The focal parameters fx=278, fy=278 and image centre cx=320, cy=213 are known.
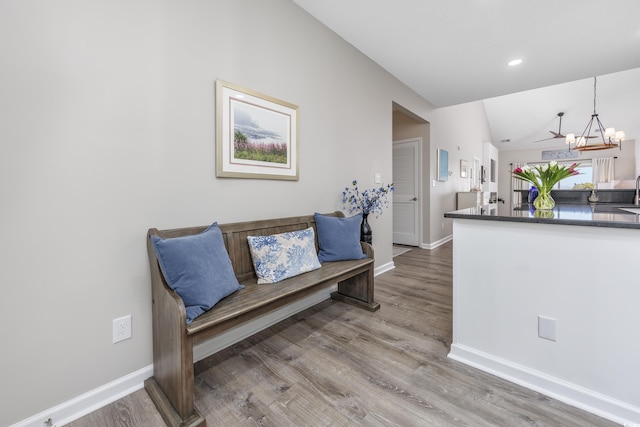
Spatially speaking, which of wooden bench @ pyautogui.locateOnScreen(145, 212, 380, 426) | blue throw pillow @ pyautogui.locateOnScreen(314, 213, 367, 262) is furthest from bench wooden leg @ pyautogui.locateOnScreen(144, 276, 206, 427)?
blue throw pillow @ pyautogui.locateOnScreen(314, 213, 367, 262)

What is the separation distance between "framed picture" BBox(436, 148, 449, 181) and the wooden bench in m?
3.67

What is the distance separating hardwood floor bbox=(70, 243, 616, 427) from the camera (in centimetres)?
130

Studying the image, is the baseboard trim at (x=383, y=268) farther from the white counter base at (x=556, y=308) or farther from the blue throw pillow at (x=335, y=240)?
the white counter base at (x=556, y=308)

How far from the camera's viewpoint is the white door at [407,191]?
4961mm

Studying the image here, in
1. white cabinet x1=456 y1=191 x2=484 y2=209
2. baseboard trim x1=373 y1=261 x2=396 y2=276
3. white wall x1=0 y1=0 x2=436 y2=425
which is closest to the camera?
white wall x1=0 y1=0 x2=436 y2=425

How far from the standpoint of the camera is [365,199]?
3.18 metres

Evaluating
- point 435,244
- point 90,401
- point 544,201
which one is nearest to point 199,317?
point 90,401

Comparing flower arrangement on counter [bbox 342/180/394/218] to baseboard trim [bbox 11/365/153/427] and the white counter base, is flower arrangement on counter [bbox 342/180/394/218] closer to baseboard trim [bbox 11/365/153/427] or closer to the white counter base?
the white counter base

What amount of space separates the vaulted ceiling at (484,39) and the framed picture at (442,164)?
0.95 meters

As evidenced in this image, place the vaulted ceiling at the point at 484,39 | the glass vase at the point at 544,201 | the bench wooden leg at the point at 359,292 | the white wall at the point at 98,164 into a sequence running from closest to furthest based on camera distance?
the white wall at the point at 98,164 < the glass vase at the point at 544,201 < the vaulted ceiling at the point at 484,39 < the bench wooden leg at the point at 359,292

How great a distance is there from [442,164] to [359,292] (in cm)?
367

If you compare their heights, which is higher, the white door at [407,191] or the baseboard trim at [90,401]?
the white door at [407,191]

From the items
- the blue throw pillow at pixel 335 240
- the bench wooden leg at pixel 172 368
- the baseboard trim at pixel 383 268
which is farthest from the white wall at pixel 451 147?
the bench wooden leg at pixel 172 368

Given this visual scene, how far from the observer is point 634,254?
1252 millimetres
